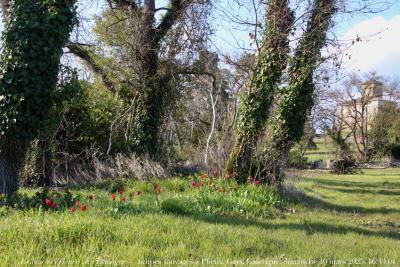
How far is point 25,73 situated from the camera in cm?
745

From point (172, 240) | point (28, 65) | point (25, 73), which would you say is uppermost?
point (28, 65)

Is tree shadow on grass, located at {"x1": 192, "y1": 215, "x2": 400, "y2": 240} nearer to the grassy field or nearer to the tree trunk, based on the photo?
the grassy field

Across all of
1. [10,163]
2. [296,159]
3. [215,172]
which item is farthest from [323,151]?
[10,163]

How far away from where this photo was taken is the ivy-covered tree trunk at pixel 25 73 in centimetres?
748

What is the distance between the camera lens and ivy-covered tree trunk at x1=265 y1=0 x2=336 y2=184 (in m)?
12.8

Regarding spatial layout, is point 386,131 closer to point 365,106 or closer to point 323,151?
point 365,106

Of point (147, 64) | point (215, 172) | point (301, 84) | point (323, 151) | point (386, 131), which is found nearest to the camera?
point (215, 172)

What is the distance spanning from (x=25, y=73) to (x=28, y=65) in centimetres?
15

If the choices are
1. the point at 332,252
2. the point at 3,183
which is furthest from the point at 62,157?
the point at 332,252

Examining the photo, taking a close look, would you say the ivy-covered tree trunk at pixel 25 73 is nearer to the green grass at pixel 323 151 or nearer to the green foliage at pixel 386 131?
the green grass at pixel 323 151

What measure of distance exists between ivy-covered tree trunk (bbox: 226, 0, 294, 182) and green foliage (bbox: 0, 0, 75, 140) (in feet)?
19.7

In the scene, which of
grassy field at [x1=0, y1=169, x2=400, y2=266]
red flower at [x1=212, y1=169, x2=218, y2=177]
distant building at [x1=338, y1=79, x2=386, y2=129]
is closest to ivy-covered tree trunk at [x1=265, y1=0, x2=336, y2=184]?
red flower at [x1=212, y1=169, x2=218, y2=177]

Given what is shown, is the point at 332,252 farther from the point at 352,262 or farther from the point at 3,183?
the point at 3,183

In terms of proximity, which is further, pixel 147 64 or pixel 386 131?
pixel 386 131
